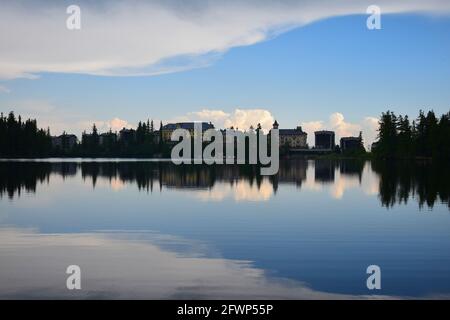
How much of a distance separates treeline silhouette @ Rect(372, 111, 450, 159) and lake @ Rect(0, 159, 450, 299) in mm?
112280

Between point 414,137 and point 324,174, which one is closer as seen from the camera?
point 324,174

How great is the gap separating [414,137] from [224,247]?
538 feet

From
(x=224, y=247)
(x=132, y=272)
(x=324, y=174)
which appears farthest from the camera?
(x=324, y=174)

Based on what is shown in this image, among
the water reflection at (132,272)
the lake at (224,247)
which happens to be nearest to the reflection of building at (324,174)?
the lake at (224,247)

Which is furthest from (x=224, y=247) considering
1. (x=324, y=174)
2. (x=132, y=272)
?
(x=324, y=174)

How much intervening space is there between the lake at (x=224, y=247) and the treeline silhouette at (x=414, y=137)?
4420 inches

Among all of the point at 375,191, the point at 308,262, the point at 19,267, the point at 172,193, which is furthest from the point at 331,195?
the point at 19,267

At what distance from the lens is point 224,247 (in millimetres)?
24078

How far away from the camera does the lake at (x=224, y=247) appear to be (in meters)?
17.3

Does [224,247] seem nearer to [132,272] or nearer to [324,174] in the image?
[132,272]

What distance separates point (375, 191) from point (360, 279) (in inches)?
1453

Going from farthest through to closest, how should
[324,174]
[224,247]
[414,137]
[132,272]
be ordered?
1. [414,137]
2. [324,174]
3. [224,247]
4. [132,272]

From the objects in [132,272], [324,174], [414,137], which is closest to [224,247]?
[132,272]
